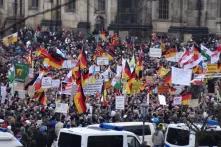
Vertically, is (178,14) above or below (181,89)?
above

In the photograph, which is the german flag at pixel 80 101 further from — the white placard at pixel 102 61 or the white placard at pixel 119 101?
the white placard at pixel 102 61

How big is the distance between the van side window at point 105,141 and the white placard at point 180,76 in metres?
7.68

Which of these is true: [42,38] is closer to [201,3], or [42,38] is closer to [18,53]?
[18,53]

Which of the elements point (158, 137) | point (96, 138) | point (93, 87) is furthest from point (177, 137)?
point (93, 87)

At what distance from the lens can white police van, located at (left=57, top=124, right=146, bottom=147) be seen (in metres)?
20.1

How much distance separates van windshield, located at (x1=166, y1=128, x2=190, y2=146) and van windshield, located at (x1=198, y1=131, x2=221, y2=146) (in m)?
1.01

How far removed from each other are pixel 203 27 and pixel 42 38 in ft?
43.2

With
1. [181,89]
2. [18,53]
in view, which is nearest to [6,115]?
[181,89]

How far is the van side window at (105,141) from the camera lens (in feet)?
66.2

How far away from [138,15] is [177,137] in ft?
127

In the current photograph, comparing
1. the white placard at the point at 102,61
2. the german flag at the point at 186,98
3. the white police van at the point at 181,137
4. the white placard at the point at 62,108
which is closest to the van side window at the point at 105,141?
the white police van at the point at 181,137

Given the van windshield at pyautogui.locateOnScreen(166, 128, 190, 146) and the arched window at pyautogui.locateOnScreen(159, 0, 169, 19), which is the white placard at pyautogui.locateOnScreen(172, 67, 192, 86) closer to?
the van windshield at pyautogui.locateOnScreen(166, 128, 190, 146)

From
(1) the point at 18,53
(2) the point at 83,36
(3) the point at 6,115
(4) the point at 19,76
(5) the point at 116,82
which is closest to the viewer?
(3) the point at 6,115

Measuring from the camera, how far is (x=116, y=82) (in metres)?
30.8
